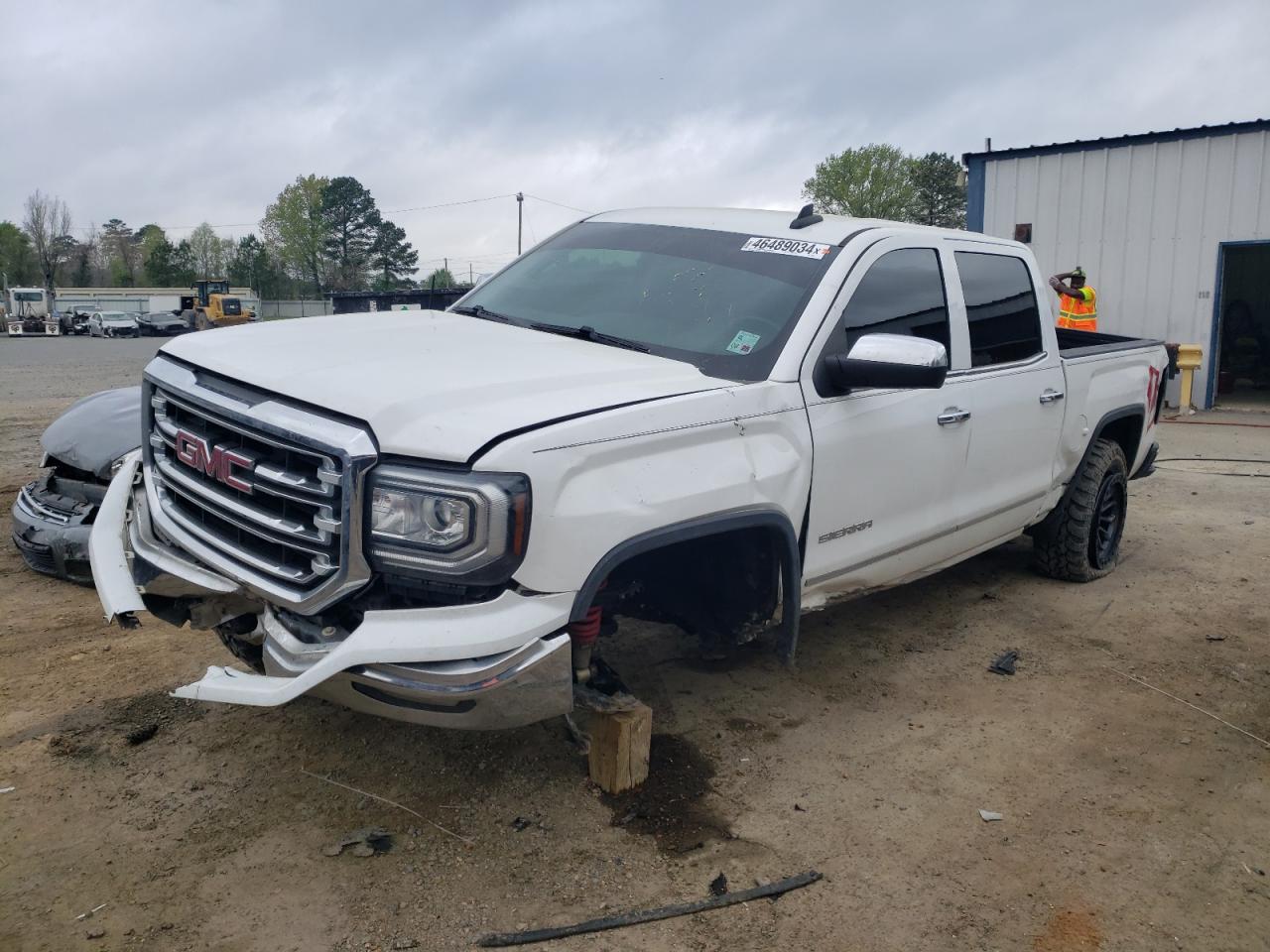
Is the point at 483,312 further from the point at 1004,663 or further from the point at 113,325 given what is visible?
the point at 113,325

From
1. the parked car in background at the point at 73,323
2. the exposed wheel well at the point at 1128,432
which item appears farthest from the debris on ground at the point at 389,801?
the parked car in background at the point at 73,323

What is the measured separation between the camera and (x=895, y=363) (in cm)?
327

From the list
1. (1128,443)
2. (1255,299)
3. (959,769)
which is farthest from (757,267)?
(1255,299)

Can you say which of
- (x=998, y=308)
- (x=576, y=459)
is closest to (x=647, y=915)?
(x=576, y=459)

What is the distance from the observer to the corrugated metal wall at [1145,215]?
45.4 ft

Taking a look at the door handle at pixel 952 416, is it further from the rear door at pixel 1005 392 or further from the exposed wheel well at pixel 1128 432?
the exposed wheel well at pixel 1128 432

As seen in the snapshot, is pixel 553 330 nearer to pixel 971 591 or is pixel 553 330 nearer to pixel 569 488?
pixel 569 488

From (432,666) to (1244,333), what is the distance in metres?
19.5

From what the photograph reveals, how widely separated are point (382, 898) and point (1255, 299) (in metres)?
22.0

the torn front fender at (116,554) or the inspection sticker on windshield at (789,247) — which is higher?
the inspection sticker on windshield at (789,247)

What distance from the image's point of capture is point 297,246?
90.1m

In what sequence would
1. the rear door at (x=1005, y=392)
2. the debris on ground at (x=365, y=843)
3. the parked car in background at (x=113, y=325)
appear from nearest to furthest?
the debris on ground at (x=365, y=843) → the rear door at (x=1005, y=392) → the parked car in background at (x=113, y=325)

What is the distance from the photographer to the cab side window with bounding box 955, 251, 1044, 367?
4.50 m

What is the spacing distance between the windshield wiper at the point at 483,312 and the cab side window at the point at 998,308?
1.96m
